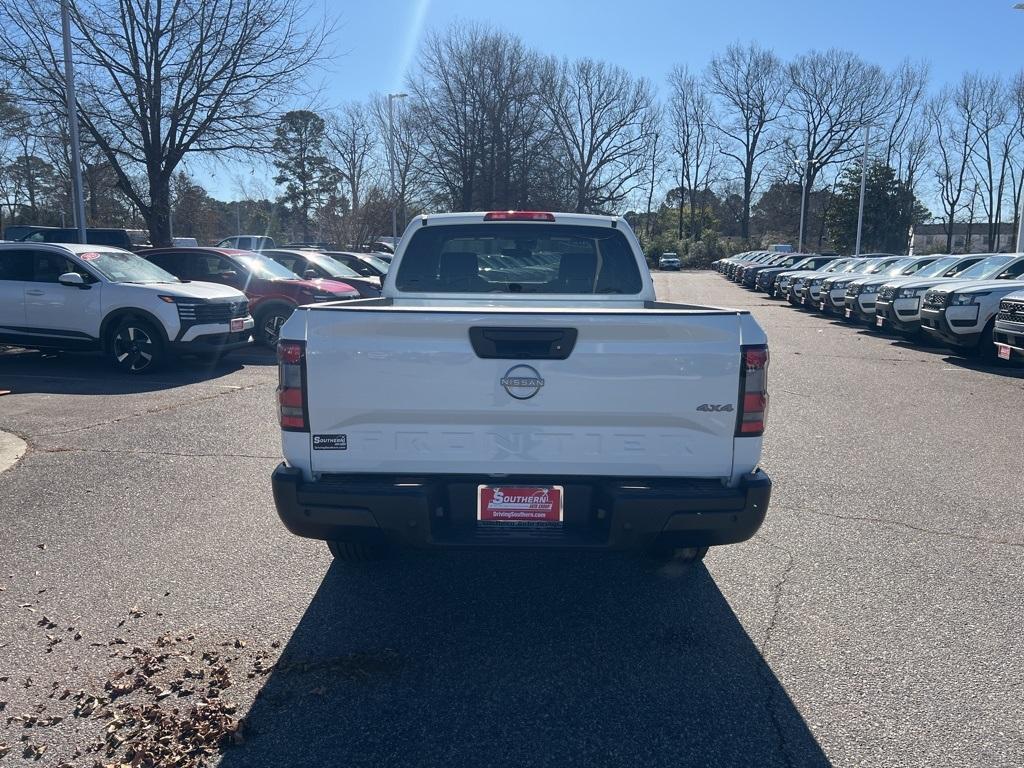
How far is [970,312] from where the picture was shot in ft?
43.0

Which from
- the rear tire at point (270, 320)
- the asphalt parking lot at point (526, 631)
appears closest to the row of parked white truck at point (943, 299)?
the asphalt parking lot at point (526, 631)

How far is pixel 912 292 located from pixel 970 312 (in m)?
2.89

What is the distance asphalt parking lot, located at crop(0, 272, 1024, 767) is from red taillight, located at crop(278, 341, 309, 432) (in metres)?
1.02

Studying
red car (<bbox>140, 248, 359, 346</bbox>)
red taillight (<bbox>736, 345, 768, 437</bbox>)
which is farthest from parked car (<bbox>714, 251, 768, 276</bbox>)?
red taillight (<bbox>736, 345, 768, 437</bbox>)

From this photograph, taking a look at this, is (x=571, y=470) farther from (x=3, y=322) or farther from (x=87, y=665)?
(x=3, y=322)

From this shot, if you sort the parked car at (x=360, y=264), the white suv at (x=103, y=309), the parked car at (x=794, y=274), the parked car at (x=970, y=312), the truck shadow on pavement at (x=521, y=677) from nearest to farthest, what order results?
the truck shadow on pavement at (x=521, y=677), the white suv at (x=103, y=309), the parked car at (x=970, y=312), the parked car at (x=360, y=264), the parked car at (x=794, y=274)

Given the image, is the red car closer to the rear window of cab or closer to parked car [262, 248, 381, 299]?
parked car [262, 248, 381, 299]

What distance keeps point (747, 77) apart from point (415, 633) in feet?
248

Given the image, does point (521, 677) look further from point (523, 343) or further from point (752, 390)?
point (752, 390)

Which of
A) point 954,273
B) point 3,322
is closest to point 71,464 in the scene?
point 3,322

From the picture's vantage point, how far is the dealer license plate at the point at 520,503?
357 cm

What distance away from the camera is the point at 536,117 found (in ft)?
147

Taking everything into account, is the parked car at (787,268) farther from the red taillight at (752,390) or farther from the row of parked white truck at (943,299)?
the red taillight at (752,390)

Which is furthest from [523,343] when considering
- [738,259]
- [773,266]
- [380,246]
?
[738,259]
